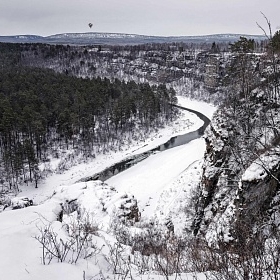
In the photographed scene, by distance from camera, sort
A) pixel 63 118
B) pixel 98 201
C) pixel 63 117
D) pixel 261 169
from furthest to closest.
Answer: pixel 63 118, pixel 63 117, pixel 98 201, pixel 261 169

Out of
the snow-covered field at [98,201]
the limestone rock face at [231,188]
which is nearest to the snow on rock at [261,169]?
the limestone rock face at [231,188]

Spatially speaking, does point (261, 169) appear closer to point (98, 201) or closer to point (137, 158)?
point (98, 201)

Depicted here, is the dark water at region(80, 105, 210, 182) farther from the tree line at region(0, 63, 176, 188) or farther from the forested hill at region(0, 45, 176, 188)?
the tree line at region(0, 63, 176, 188)

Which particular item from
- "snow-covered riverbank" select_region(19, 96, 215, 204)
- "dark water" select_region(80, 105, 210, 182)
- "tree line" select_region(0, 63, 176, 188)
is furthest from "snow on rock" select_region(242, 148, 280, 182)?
"tree line" select_region(0, 63, 176, 188)

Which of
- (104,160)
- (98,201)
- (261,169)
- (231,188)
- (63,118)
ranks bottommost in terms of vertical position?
(104,160)

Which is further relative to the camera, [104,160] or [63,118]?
[63,118]

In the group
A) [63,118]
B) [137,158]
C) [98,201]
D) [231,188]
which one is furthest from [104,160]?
[231,188]

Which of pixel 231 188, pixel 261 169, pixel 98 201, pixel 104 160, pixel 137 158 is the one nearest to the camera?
pixel 261 169
